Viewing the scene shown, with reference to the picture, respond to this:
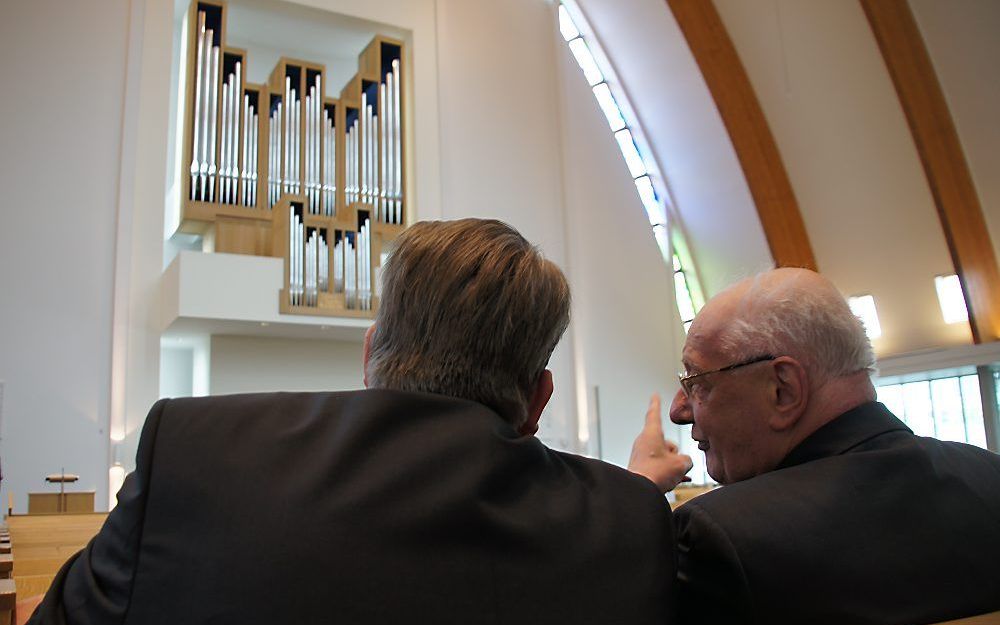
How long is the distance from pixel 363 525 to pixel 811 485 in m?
0.72

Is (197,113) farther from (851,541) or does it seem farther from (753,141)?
(851,541)

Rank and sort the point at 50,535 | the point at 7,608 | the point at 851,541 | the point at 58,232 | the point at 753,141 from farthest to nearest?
the point at 753,141
the point at 58,232
the point at 50,535
the point at 7,608
the point at 851,541

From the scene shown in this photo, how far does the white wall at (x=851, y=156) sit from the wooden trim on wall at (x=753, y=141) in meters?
0.11

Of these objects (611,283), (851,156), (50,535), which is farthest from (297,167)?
(851,156)

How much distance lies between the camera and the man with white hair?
1.36 m

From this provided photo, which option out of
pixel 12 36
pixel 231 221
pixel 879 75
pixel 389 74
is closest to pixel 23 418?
pixel 231 221

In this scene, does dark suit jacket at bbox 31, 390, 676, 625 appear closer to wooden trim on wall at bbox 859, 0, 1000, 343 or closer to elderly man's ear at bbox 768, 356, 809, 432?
elderly man's ear at bbox 768, 356, 809, 432

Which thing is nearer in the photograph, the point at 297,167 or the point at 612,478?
the point at 612,478

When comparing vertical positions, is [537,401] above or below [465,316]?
below

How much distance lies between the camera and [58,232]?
9.86 metres

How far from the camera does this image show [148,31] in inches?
419

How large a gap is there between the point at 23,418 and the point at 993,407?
10160 millimetres

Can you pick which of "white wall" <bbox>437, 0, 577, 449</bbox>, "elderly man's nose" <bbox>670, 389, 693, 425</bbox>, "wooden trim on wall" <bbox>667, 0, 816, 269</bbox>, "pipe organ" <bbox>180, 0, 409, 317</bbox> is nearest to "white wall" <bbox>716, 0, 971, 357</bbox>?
"wooden trim on wall" <bbox>667, 0, 816, 269</bbox>

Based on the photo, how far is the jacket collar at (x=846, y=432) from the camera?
163 cm
